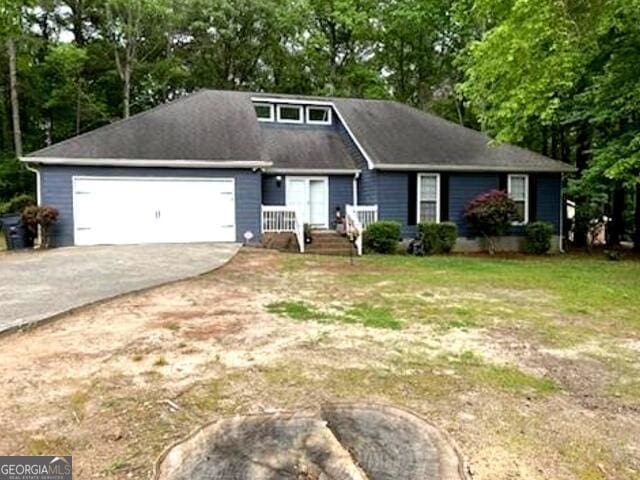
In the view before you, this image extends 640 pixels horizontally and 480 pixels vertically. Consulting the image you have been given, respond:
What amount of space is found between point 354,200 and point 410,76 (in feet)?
45.5

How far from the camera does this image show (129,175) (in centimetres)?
1386

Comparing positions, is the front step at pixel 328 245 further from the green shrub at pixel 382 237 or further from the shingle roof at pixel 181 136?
the shingle roof at pixel 181 136

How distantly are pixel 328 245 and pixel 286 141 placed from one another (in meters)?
4.92

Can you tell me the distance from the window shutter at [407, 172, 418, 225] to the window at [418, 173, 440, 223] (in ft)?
0.48

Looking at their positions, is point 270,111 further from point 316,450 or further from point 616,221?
point 316,450

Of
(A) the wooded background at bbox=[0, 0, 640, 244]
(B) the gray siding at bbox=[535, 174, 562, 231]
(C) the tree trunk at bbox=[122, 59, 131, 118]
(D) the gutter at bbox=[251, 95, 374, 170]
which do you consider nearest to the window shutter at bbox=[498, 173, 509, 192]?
(B) the gray siding at bbox=[535, 174, 562, 231]

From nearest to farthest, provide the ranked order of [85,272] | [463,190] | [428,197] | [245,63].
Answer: [85,272] → [428,197] → [463,190] → [245,63]

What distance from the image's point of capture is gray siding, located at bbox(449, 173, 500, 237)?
16109mm

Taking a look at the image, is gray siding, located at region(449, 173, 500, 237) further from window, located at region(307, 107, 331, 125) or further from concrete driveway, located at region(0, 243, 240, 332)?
→ concrete driveway, located at region(0, 243, 240, 332)

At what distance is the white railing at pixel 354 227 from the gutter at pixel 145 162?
8.92 ft

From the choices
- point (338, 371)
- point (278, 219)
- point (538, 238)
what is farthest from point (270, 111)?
point (338, 371)

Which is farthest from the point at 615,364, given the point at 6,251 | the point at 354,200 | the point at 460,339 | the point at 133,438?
the point at 6,251

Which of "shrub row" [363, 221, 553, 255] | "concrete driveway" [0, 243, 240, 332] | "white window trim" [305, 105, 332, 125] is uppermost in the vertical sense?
"white window trim" [305, 105, 332, 125]

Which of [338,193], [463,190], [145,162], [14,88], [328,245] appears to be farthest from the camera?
[14,88]
